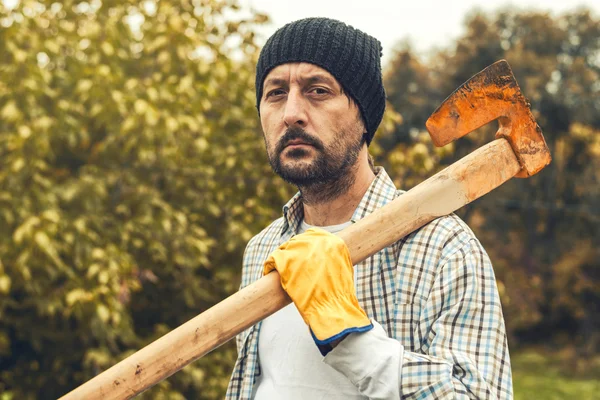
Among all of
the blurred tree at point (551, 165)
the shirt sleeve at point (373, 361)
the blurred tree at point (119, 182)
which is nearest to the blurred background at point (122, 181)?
the blurred tree at point (119, 182)

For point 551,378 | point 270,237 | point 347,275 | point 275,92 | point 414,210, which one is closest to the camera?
point 347,275

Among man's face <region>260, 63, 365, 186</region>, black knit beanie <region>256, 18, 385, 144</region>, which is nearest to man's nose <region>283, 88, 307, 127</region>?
man's face <region>260, 63, 365, 186</region>

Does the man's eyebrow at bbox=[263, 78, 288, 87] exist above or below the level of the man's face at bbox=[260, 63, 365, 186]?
above

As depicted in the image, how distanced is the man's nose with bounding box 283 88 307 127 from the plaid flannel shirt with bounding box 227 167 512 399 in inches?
15.5

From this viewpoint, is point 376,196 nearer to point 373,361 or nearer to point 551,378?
point 373,361

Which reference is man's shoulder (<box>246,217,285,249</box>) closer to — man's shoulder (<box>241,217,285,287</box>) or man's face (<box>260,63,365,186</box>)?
man's shoulder (<box>241,217,285,287</box>)

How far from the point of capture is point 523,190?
653 inches

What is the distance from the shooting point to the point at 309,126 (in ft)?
5.84

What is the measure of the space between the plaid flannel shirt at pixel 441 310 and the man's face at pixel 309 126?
0.90 feet

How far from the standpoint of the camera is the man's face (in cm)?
178

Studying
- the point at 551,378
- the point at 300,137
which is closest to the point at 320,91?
the point at 300,137

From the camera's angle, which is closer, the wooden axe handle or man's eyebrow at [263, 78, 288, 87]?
the wooden axe handle

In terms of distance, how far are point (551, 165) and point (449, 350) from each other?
16248 mm

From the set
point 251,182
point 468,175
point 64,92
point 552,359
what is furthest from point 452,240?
point 552,359
